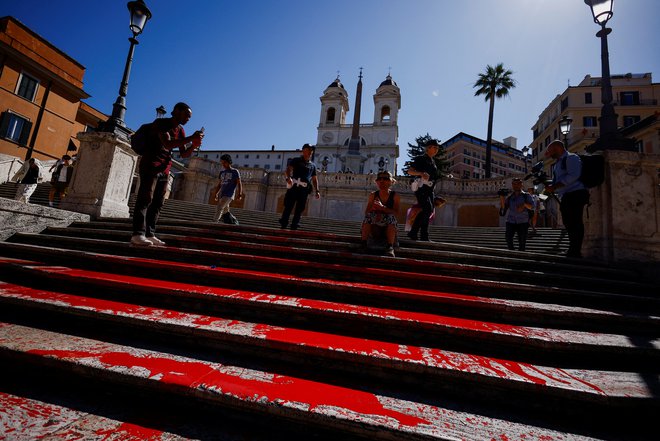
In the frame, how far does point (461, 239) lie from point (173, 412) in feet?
25.2

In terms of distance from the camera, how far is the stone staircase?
140cm

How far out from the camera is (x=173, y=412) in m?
1.47

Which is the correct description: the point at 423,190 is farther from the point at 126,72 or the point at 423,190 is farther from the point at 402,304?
the point at 126,72

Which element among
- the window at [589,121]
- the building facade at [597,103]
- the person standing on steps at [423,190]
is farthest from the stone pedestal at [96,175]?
the window at [589,121]

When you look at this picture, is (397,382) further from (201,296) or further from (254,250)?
(254,250)

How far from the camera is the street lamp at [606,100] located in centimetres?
439

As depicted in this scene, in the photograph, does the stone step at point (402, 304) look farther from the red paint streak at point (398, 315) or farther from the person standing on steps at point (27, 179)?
the person standing on steps at point (27, 179)

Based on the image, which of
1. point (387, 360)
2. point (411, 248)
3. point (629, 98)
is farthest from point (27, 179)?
point (629, 98)

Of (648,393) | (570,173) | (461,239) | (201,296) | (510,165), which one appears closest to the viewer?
(648,393)

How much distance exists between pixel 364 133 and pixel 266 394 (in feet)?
170

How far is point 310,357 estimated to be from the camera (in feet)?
5.93

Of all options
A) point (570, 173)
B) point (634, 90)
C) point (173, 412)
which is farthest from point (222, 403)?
point (634, 90)

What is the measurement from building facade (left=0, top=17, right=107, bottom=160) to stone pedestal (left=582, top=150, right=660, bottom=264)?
28736 millimetres

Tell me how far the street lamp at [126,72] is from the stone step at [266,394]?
4734mm
